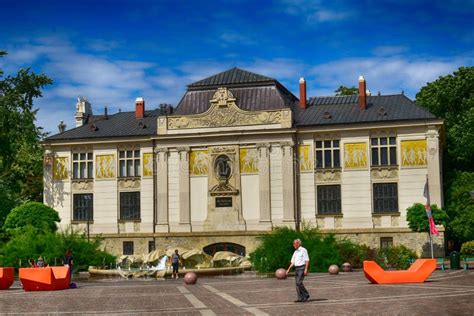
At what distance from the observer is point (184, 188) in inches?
2255

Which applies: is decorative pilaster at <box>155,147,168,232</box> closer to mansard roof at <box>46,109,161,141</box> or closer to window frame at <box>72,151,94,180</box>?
mansard roof at <box>46,109,161,141</box>

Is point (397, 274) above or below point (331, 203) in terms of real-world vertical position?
below

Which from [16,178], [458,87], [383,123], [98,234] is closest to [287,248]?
[383,123]

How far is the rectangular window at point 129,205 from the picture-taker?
5844cm

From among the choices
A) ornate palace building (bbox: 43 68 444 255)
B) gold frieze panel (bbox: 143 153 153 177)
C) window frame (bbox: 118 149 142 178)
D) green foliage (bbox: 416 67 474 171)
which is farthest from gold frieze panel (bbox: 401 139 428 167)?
window frame (bbox: 118 149 142 178)

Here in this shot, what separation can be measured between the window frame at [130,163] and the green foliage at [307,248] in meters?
16.4

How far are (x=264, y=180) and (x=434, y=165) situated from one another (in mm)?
12010

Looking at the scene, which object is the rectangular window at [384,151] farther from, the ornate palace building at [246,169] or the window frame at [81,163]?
the window frame at [81,163]

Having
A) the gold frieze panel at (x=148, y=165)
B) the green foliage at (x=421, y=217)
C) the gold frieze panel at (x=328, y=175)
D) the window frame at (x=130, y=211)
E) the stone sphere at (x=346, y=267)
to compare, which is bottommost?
the stone sphere at (x=346, y=267)

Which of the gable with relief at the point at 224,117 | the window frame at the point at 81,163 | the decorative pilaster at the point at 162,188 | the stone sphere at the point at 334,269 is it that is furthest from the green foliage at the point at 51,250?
the stone sphere at the point at 334,269

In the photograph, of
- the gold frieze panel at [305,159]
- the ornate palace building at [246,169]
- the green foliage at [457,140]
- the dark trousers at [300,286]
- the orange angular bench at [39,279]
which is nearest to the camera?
the dark trousers at [300,286]

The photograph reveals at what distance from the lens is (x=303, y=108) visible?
195ft

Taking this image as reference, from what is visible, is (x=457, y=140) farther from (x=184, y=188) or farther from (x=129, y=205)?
(x=129, y=205)

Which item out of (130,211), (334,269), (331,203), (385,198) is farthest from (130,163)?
(334,269)
